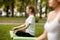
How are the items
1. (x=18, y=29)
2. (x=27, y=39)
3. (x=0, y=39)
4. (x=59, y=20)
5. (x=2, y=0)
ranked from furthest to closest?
(x=2, y=0) → (x=0, y=39) → (x=18, y=29) → (x=27, y=39) → (x=59, y=20)

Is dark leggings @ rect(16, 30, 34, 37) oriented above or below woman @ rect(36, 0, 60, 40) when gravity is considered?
below

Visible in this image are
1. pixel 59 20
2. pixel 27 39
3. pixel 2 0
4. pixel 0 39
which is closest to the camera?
pixel 59 20

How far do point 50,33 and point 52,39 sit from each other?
0.07 meters

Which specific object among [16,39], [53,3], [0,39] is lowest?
[0,39]

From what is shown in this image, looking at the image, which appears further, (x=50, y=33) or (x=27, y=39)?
(x=27, y=39)

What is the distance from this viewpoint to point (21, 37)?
812 centimetres

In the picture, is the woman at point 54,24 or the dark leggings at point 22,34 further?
the dark leggings at point 22,34

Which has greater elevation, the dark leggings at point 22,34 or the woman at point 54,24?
the woman at point 54,24

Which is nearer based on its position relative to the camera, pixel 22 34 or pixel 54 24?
pixel 54 24

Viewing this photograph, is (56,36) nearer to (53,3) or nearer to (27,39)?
(53,3)

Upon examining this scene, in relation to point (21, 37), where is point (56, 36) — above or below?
above

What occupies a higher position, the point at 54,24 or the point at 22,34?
the point at 54,24

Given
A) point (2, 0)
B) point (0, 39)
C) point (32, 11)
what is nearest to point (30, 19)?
→ point (32, 11)

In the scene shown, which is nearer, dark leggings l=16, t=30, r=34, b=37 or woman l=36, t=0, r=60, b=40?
woman l=36, t=0, r=60, b=40
